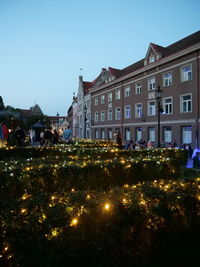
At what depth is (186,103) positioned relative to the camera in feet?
70.8

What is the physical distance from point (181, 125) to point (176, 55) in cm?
833

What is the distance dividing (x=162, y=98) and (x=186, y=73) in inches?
166

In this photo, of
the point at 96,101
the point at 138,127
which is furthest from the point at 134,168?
the point at 96,101

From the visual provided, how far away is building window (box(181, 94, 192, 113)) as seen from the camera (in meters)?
21.1

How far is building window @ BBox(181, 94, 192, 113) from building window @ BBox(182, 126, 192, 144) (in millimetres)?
2003

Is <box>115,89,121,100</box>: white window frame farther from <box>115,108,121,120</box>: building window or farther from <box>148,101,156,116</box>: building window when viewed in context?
<box>148,101,156,116</box>: building window

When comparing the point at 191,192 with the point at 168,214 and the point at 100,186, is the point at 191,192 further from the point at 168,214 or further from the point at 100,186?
the point at 100,186

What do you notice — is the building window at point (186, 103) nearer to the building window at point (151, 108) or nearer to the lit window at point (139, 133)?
the building window at point (151, 108)

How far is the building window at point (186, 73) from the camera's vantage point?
21.0 metres

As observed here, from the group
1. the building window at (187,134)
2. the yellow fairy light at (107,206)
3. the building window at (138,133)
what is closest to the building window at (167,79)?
the building window at (187,134)

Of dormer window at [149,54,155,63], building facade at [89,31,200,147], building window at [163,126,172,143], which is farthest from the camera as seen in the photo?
dormer window at [149,54,155,63]

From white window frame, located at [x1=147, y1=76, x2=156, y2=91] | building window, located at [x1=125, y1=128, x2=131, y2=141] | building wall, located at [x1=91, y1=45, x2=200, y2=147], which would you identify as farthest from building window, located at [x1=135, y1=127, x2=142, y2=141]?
white window frame, located at [x1=147, y1=76, x2=156, y2=91]

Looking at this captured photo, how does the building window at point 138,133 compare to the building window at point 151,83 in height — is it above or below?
below

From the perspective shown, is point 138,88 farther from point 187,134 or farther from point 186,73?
point 187,134
